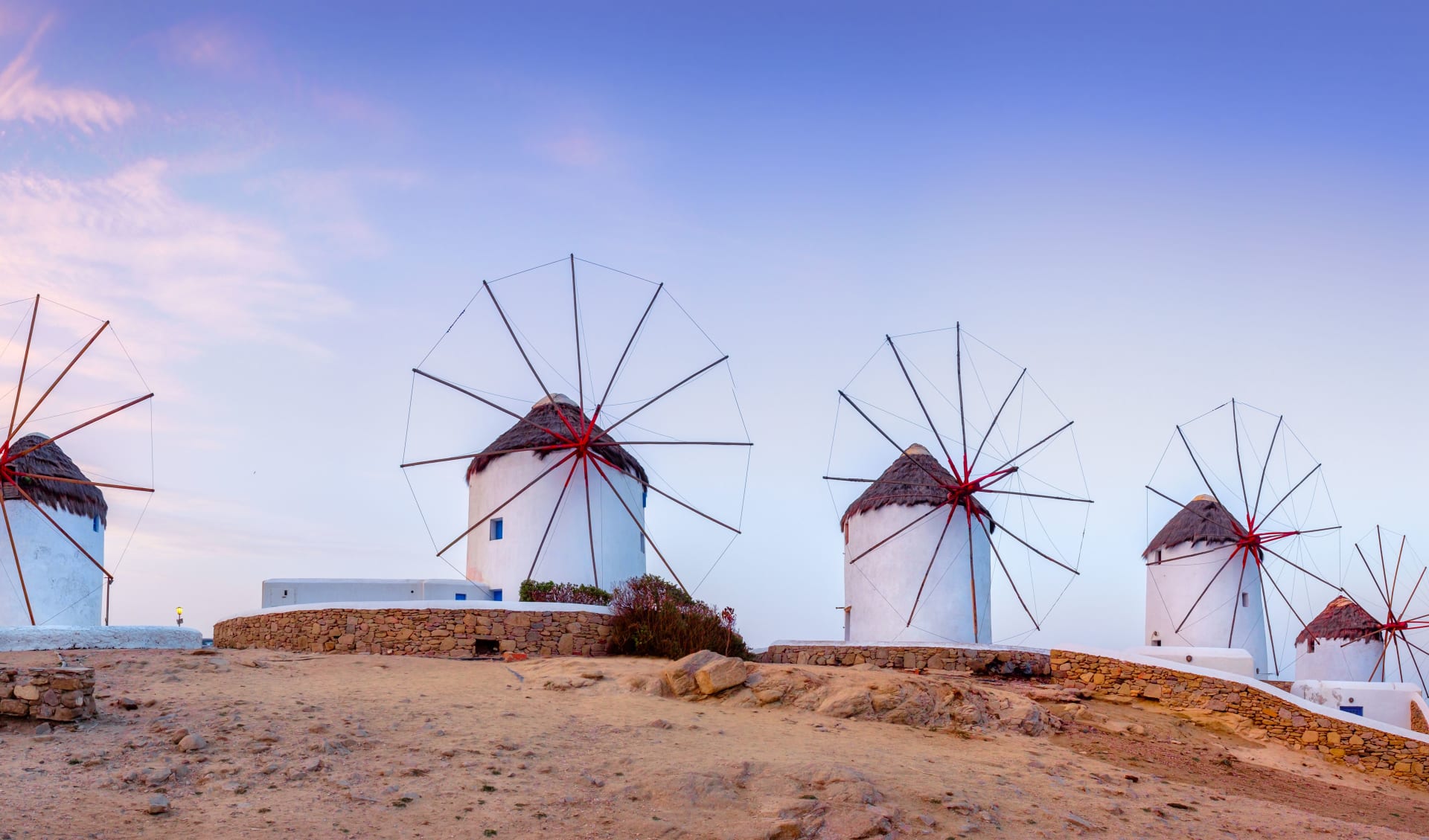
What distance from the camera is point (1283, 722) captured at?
786 inches

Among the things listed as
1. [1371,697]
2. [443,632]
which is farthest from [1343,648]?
[443,632]

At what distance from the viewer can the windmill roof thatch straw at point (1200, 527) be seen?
3566 cm

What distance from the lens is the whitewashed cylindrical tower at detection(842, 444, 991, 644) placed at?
97.2 ft

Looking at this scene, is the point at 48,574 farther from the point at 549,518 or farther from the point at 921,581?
the point at 921,581

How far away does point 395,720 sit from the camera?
14312 millimetres

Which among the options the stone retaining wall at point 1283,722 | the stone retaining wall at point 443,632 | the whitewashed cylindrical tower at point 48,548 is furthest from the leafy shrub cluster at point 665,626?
the whitewashed cylindrical tower at point 48,548

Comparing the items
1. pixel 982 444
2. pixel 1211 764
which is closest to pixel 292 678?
pixel 1211 764

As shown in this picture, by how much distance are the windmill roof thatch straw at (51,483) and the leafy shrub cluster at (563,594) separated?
10.9 meters

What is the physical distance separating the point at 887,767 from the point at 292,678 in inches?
351

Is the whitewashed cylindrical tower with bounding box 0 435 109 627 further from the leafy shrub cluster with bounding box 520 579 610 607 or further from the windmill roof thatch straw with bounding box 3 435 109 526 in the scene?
the leafy shrub cluster with bounding box 520 579 610 607

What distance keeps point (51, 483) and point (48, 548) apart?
152 cm

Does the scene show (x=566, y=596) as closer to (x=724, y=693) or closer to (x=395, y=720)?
(x=724, y=693)

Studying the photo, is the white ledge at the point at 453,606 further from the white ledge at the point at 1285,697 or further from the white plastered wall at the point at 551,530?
the white ledge at the point at 1285,697

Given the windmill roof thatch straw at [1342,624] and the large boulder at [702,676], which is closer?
the large boulder at [702,676]
